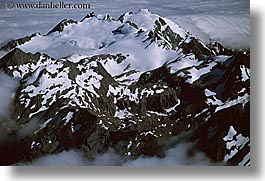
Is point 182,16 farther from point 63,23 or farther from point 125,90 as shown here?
point 63,23

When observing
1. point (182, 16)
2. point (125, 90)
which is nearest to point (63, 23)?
point (125, 90)

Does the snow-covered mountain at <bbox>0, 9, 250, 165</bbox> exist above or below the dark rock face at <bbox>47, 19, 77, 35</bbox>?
below

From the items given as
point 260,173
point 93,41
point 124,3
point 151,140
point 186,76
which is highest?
point 124,3

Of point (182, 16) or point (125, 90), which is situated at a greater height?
point (182, 16)

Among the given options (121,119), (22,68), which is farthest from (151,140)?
(22,68)

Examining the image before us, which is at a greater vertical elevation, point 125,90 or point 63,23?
point 63,23

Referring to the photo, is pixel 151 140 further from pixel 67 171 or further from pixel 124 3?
pixel 124 3

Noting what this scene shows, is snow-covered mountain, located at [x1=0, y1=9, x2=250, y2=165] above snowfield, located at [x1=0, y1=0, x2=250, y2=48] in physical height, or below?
below

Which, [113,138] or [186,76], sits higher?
[186,76]
